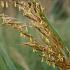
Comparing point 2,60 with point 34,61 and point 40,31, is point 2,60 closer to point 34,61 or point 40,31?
point 40,31

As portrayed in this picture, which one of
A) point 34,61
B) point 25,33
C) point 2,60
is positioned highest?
point 25,33

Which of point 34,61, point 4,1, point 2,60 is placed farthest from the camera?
point 34,61

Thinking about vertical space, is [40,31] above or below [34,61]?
above

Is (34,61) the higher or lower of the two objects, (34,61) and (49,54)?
the lower

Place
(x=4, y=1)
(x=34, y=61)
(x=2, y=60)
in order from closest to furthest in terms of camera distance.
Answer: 1. (x=4, y=1)
2. (x=2, y=60)
3. (x=34, y=61)

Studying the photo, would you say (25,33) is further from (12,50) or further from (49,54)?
(12,50)

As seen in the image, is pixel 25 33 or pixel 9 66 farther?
pixel 9 66

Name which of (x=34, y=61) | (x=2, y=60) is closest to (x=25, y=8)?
(x=2, y=60)

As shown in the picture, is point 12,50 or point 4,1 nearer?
point 4,1

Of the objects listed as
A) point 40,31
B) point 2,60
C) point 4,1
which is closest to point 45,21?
point 40,31
